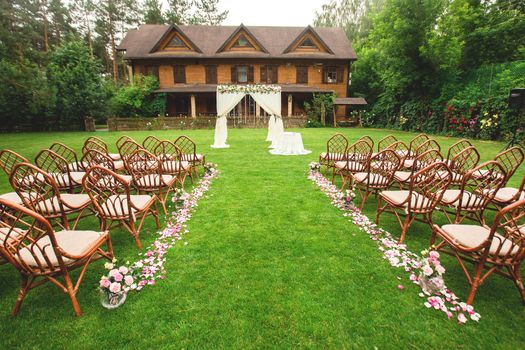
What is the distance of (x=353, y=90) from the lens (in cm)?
2900

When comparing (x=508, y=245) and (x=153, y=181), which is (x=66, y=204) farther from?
(x=508, y=245)

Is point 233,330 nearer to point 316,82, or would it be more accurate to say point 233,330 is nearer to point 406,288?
point 406,288

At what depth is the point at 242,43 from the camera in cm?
2527

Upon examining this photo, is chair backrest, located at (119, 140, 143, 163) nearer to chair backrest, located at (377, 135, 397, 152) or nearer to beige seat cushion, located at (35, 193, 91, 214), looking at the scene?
beige seat cushion, located at (35, 193, 91, 214)

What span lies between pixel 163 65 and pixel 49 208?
2468 centimetres

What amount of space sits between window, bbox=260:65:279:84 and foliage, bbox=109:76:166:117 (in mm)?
9429

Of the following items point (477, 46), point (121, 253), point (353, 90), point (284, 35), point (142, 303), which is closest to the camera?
point (142, 303)

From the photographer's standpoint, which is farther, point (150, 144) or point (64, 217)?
point (150, 144)

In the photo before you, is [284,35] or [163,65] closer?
[163,65]

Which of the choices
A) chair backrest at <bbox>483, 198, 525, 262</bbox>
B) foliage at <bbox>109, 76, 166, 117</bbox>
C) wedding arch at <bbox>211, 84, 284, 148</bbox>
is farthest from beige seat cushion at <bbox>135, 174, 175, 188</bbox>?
foliage at <bbox>109, 76, 166, 117</bbox>

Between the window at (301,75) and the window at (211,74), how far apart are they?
7.83m

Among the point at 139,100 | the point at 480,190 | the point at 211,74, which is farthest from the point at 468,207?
the point at 211,74

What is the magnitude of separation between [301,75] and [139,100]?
14.9m

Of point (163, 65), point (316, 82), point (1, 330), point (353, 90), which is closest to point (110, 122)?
point (163, 65)
